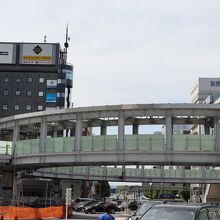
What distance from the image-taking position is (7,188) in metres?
52.3

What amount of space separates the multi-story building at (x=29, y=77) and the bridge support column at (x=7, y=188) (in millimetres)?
69286

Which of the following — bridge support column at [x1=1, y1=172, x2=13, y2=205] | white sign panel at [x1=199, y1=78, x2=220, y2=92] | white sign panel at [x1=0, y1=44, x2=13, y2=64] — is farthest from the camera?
white sign panel at [x1=199, y1=78, x2=220, y2=92]

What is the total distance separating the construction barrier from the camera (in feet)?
119

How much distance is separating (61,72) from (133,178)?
160 ft

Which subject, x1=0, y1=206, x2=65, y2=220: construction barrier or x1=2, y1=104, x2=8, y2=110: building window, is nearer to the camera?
x1=0, y1=206, x2=65, y2=220: construction barrier

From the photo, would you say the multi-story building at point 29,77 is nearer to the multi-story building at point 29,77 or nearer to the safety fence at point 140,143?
the multi-story building at point 29,77

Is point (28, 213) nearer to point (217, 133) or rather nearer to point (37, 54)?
point (217, 133)

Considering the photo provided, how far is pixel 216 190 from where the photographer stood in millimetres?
90562

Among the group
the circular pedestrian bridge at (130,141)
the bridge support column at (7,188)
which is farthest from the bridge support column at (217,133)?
the bridge support column at (7,188)

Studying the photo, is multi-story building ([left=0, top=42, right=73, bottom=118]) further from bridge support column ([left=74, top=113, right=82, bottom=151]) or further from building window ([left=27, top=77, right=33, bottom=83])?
bridge support column ([left=74, top=113, right=82, bottom=151])

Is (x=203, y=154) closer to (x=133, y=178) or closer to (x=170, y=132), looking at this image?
(x=170, y=132)

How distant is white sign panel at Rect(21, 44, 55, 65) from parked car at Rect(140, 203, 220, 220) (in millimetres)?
116199

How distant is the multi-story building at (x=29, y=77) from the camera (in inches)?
4855

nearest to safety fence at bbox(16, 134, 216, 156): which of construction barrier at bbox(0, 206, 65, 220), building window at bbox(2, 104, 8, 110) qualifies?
construction barrier at bbox(0, 206, 65, 220)
